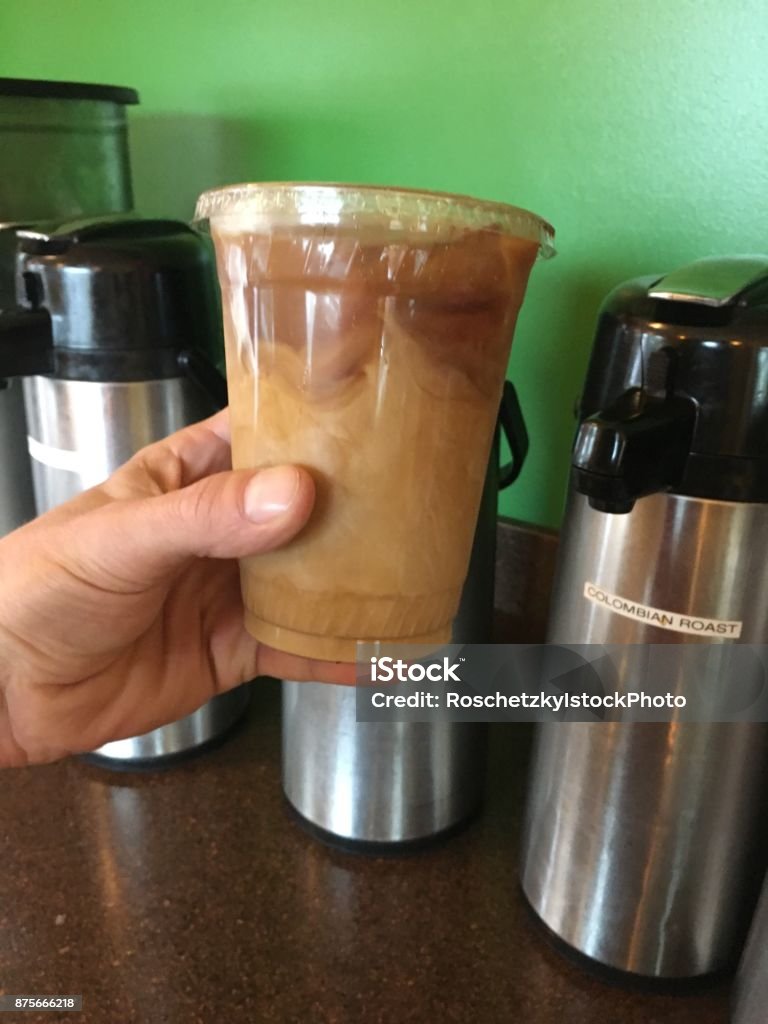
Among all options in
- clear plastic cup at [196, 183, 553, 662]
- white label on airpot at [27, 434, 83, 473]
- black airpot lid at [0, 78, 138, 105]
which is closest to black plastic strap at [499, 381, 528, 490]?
clear plastic cup at [196, 183, 553, 662]

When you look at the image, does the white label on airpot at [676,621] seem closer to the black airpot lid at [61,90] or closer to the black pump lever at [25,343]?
the black pump lever at [25,343]

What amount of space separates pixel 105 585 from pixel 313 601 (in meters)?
0.15

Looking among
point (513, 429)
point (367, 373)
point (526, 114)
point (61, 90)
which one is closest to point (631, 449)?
point (367, 373)

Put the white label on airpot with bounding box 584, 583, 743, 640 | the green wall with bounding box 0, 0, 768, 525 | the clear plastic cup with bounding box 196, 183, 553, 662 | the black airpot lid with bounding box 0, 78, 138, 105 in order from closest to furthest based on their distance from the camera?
1. the clear plastic cup with bounding box 196, 183, 553, 662
2. the white label on airpot with bounding box 584, 583, 743, 640
3. the green wall with bounding box 0, 0, 768, 525
4. the black airpot lid with bounding box 0, 78, 138, 105

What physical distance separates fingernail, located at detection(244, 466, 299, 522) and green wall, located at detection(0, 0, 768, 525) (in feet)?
1.42

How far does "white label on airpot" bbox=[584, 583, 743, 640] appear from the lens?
1.67 ft

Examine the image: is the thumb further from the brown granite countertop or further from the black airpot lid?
the black airpot lid

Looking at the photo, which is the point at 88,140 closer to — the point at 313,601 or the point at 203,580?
the point at 203,580

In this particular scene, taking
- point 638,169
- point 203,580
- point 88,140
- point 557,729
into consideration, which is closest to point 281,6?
point 88,140

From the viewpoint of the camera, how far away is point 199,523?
17.4 inches

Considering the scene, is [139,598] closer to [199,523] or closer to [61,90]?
[199,523]

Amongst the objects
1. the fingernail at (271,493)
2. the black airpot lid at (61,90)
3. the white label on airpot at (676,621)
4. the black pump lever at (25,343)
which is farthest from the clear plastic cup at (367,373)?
the black airpot lid at (61,90)

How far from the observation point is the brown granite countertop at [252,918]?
592 millimetres

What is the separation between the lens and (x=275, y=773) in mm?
810
